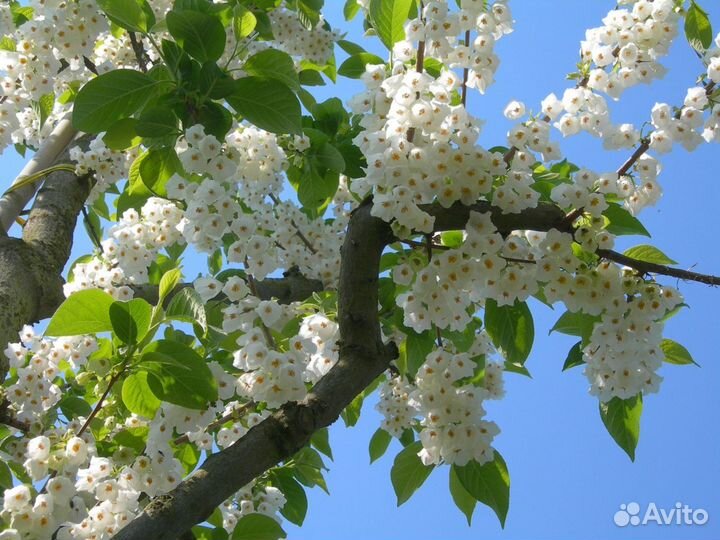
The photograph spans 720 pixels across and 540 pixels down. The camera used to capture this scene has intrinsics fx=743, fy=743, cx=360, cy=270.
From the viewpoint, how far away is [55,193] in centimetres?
423

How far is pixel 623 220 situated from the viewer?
2764 millimetres

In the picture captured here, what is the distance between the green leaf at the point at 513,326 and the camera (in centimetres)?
290

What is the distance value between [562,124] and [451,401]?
3.68 ft

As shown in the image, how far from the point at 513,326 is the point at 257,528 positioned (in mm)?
1239

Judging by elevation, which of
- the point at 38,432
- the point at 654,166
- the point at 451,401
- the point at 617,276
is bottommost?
the point at 38,432

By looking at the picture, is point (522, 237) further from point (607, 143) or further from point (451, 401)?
point (451, 401)

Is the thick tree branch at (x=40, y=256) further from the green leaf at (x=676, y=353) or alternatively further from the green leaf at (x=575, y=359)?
the green leaf at (x=676, y=353)

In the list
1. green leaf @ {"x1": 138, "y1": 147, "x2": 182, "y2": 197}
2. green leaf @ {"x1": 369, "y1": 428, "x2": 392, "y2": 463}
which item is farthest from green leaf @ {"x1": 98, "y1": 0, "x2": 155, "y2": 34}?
green leaf @ {"x1": 369, "y1": 428, "x2": 392, "y2": 463}

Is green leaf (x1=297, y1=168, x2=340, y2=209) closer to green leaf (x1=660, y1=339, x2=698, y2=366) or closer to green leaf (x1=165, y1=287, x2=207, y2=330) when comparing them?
green leaf (x1=165, y1=287, x2=207, y2=330)

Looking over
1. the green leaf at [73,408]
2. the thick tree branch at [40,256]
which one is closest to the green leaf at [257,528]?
the green leaf at [73,408]

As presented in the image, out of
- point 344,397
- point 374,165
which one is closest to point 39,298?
point 344,397

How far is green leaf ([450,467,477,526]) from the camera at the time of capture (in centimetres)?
305

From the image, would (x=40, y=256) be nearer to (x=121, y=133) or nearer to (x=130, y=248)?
(x=130, y=248)

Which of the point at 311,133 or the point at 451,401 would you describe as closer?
the point at 451,401
